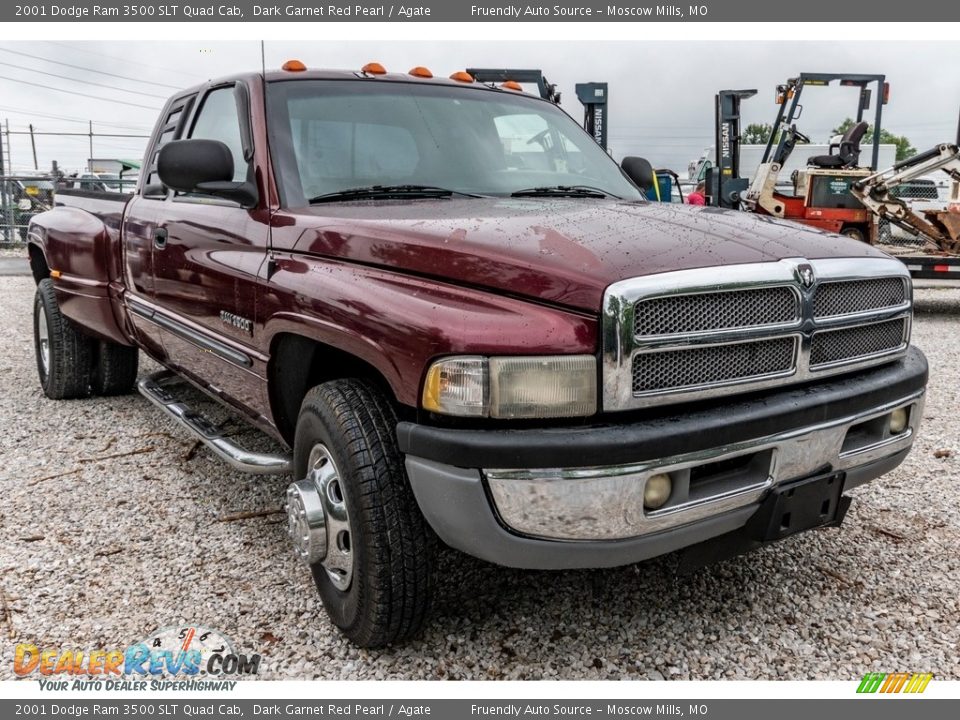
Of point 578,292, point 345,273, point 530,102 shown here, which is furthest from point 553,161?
point 578,292

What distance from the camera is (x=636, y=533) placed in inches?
82.5

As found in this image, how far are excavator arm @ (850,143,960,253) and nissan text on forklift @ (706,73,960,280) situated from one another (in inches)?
0.5

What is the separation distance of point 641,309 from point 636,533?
58 centimetres

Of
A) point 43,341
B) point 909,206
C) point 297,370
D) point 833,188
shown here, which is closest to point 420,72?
point 297,370

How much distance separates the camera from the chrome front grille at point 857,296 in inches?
93.7

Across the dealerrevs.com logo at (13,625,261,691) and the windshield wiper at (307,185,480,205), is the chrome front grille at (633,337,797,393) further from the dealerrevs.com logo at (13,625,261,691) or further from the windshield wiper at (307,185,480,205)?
the dealerrevs.com logo at (13,625,261,691)

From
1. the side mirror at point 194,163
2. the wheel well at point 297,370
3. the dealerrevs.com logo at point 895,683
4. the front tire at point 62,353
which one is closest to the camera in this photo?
the dealerrevs.com logo at point 895,683

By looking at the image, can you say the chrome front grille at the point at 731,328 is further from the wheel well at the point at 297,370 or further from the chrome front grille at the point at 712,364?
the wheel well at the point at 297,370

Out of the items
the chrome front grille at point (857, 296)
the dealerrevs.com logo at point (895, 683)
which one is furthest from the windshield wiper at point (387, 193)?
the dealerrevs.com logo at point (895, 683)

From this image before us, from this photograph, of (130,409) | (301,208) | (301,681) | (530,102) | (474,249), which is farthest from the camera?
(130,409)

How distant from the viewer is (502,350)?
6.64ft

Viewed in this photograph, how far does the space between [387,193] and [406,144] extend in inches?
12.2

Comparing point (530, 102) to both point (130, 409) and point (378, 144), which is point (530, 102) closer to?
point (378, 144)

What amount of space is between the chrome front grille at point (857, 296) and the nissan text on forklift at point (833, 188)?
29.7ft
